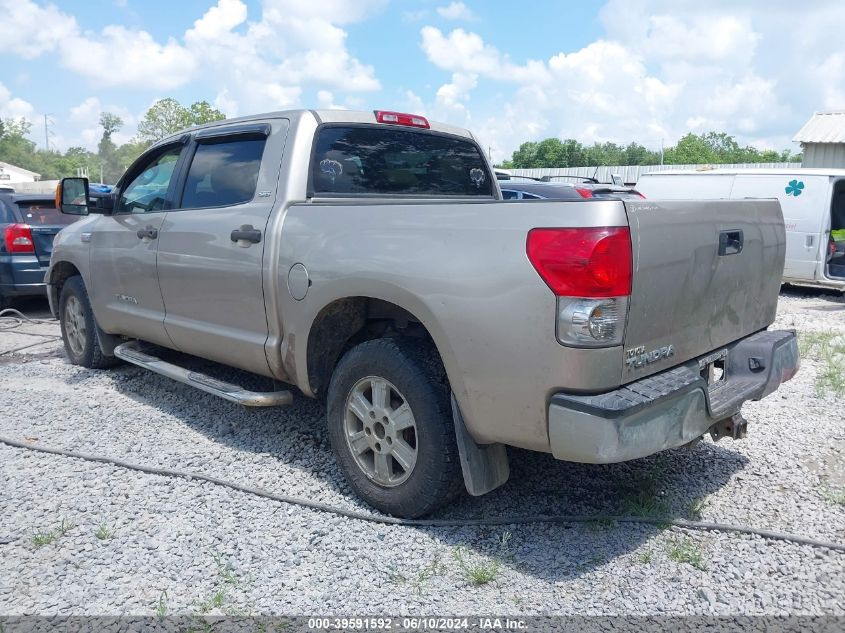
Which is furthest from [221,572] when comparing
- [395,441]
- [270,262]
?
[270,262]

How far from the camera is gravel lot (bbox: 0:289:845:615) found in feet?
9.28

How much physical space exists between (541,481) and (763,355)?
4.31ft

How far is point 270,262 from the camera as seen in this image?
3.79m

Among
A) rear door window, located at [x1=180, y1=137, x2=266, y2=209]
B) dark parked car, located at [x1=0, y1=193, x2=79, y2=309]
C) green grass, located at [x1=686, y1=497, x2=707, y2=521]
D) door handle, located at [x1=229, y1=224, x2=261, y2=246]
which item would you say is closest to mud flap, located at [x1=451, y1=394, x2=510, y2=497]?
green grass, located at [x1=686, y1=497, x2=707, y2=521]

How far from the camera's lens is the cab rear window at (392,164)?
4078 millimetres

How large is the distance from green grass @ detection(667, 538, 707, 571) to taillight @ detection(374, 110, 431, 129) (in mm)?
2895

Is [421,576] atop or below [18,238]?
below

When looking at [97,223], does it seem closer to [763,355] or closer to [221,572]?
[221,572]

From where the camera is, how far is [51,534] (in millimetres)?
3297

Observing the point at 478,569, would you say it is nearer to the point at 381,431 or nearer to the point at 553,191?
the point at 381,431

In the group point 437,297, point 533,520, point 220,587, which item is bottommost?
point 220,587

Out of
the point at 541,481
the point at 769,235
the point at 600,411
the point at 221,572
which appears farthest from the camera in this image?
the point at 541,481

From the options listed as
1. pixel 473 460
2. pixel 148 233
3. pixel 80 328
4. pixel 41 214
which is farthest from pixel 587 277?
pixel 41 214

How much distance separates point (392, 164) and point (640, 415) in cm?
234
